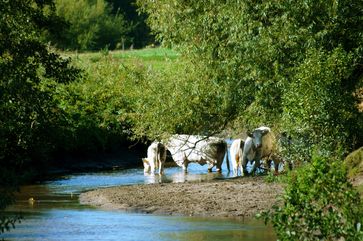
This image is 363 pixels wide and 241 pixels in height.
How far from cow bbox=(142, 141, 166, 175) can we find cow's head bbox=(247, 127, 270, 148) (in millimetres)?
3676

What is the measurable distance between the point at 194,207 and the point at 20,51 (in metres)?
8.14

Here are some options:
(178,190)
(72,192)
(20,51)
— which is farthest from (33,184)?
(20,51)

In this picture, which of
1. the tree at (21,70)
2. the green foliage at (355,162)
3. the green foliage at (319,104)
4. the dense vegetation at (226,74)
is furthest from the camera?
the green foliage at (319,104)

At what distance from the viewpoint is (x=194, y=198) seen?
27.2 metres

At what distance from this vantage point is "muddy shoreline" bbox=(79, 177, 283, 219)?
83.0 feet

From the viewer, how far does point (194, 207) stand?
2583 centimetres

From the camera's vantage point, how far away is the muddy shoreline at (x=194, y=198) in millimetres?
25312

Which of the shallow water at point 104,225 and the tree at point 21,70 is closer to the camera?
the tree at point 21,70

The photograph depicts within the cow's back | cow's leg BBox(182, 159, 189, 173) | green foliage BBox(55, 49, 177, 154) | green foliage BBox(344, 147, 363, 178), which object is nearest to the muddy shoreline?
green foliage BBox(344, 147, 363, 178)

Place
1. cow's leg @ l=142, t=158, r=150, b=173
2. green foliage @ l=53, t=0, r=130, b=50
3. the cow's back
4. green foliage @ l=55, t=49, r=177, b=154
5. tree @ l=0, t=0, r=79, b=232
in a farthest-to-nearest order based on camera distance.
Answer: green foliage @ l=53, t=0, r=130, b=50 < green foliage @ l=55, t=49, r=177, b=154 < cow's leg @ l=142, t=158, r=150, b=173 < the cow's back < tree @ l=0, t=0, r=79, b=232

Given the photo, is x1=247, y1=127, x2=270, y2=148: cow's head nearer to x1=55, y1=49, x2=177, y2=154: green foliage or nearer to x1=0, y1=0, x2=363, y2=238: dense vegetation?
x1=0, y1=0, x2=363, y2=238: dense vegetation

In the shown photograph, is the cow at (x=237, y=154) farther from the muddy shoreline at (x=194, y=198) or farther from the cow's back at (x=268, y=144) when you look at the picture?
the muddy shoreline at (x=194, y=198)

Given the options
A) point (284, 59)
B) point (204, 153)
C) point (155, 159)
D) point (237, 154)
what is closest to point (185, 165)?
point (204, 153)

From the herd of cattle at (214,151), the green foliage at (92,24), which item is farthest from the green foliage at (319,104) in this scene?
the green foliage at (92,24)
